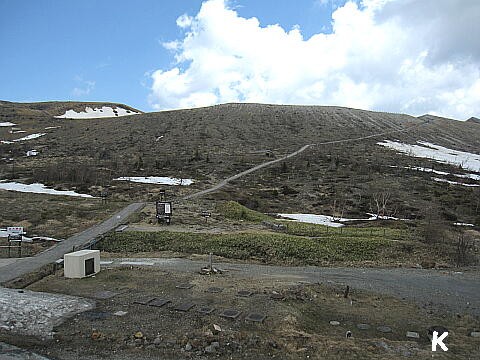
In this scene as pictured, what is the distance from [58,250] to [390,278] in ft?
52.0

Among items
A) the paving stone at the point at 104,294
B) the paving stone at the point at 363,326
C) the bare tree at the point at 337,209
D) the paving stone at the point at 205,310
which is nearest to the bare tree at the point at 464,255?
the paving stone at the point at 363,326

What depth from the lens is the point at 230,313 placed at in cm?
1201

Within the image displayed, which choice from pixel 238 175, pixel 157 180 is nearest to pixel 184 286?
pixel 157 180

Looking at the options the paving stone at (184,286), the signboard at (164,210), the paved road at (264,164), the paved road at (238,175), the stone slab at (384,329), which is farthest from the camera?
the paved road at (264,164)

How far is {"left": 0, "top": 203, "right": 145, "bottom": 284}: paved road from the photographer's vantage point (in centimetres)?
1697

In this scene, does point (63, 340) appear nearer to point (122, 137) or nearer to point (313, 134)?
point (122, 137)

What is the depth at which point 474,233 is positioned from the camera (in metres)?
29.7

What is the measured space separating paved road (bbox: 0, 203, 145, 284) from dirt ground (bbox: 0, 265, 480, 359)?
6.09 ft

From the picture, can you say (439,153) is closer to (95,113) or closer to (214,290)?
(214,290)

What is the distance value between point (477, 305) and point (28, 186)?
4221cm

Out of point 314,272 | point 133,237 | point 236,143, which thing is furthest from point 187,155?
point 314,272

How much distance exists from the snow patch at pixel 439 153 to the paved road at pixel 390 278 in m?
54.4

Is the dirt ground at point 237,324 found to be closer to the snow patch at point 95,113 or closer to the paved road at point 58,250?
the paved road at point 58,250

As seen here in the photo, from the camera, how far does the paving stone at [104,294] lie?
13727 millimetres
